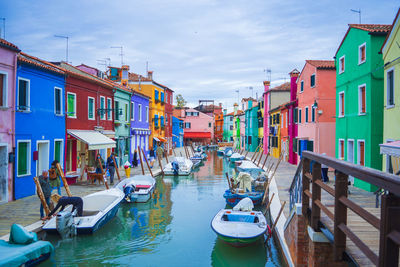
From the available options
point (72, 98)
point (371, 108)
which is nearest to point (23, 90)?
point (72, 98)

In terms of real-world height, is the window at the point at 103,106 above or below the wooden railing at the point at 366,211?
above

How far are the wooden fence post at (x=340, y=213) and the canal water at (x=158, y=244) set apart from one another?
5.72m

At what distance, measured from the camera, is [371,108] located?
48.1ft

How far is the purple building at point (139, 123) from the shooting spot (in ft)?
93.8

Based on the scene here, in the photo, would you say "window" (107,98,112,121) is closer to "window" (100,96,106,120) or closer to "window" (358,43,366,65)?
"window" (100,96,106,120)

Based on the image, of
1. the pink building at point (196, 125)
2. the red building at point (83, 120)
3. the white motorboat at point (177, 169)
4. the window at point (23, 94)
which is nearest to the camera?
the window at point (23, 94)

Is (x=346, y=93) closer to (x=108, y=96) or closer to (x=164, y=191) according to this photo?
(x=164, y=191)

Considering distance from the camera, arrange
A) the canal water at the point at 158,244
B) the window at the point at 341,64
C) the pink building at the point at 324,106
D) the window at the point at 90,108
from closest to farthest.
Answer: the canal water at the point at 158,244, the window at the point at 341,64, the window at the point at 90,108, the pink building at the point at 324,106

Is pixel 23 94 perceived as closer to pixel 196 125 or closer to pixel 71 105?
pixel 71 105

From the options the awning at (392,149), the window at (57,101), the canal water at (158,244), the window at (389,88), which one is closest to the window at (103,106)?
the window at (57,101)

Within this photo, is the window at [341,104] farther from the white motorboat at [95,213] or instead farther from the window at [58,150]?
the window at [58,150]

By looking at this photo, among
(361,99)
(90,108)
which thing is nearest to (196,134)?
(90,108)

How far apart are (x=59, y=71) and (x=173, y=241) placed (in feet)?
34.9

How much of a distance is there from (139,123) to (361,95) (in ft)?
65.0
